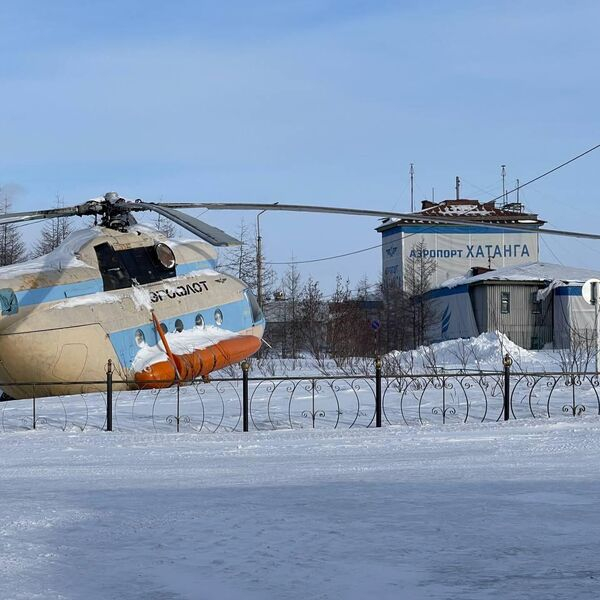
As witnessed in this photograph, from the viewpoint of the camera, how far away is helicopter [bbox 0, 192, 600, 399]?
1662 cm

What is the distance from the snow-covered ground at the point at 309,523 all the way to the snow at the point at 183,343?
592 cm

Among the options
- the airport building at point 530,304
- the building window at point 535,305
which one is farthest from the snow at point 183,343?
the building window at point 535,305

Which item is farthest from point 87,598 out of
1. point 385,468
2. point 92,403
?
point 92,403

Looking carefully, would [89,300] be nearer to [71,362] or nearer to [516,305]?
[71,362]

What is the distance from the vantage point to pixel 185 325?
18938mm

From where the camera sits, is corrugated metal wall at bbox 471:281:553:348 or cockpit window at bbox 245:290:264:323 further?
corrugated metal wall at bbox 471:281:553:348

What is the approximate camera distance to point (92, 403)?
17.9 metres

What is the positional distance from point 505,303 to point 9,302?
131 ft

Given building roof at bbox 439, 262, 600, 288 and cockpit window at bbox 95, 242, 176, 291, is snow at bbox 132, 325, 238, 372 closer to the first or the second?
cockpit window at bbox 95, 242, 176, 291

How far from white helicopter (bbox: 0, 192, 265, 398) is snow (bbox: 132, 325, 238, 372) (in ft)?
0.07

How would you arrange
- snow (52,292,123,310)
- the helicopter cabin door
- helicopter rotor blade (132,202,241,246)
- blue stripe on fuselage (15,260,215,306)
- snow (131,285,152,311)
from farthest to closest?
1. snow (131,285,152,311)
2. snow (52,292,123,310)
3. the helicopter cabin door
4. blue stripe on fuselage (15,260,215,306)
5. helicopter rotor blade (132,202,241,246)

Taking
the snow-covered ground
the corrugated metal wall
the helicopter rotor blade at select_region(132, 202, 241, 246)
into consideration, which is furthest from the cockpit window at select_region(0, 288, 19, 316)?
the corrugated metal wall

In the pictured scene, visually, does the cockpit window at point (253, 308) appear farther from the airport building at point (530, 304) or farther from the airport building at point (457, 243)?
the airport building at point (457, 243)

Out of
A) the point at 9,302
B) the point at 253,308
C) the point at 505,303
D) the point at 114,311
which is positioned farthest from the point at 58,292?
the point at 505,303
